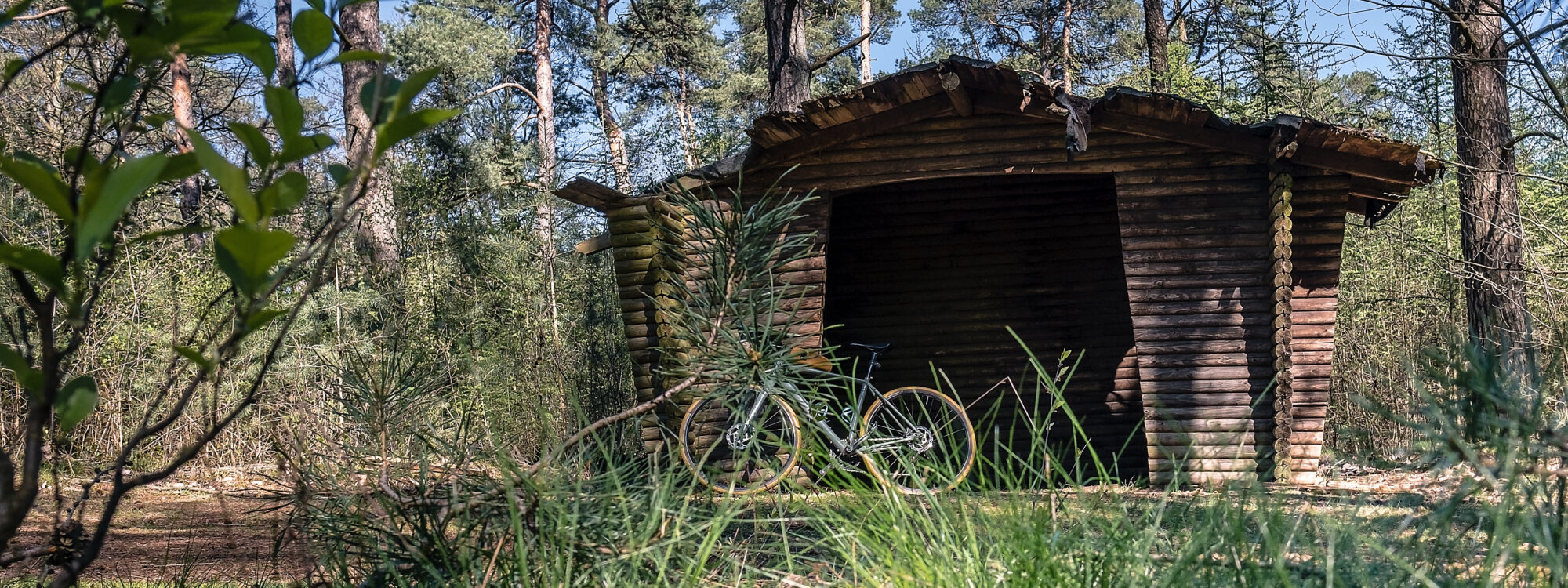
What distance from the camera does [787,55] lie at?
10.4m

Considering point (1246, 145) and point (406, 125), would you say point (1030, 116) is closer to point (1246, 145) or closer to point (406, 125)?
point (1246, 145)

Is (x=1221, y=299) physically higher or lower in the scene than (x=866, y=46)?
lower

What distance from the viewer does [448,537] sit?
6.04ft

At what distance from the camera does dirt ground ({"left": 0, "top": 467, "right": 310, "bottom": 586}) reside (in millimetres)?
3562

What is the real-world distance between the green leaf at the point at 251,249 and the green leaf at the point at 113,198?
3.0 inches

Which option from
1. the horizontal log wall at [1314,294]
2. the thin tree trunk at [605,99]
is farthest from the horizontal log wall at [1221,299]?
the thin tree trunk at [605,99]

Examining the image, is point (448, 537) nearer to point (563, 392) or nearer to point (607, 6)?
point (563, 392)

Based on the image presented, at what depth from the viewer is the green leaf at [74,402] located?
3.36 feet

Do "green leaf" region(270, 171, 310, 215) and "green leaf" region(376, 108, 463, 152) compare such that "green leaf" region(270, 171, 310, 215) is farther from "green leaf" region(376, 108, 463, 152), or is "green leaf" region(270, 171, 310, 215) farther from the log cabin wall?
the log cabin wall

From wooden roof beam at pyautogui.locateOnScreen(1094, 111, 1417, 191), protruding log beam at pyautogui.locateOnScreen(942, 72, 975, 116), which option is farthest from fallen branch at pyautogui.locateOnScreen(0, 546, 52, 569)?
wooden roof beam at pyautogui.locateOnScreen(1094, 111, 1417, 191)

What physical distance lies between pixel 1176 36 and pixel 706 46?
995cm

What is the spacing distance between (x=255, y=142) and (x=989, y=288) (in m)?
9.55

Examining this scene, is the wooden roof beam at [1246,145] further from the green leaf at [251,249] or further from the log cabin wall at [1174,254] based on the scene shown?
the green leaf at [251,249]

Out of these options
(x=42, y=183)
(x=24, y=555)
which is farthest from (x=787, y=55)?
(x=42, y=183)
